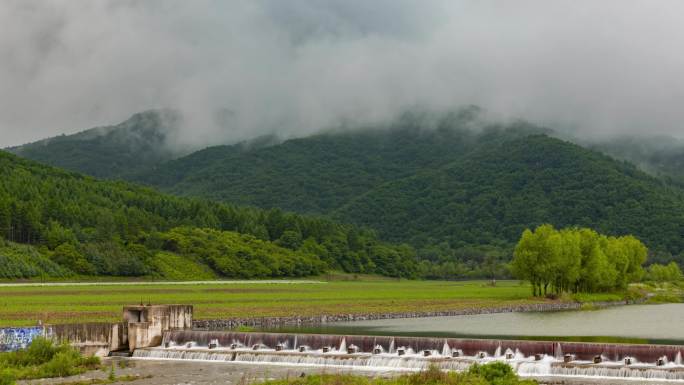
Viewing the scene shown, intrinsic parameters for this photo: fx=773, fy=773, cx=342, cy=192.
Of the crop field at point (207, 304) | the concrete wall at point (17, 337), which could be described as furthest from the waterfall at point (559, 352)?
the crop field at point (207, 304)

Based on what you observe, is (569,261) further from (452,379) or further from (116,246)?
(116,246)

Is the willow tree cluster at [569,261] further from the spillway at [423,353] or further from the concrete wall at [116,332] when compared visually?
the spillway at [423,353]

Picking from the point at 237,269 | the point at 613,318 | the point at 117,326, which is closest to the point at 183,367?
the point at 117,326

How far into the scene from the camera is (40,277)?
131 metres

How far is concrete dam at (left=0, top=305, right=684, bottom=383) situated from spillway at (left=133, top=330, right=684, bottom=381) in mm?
52

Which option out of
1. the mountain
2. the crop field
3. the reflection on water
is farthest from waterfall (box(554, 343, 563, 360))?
the mountain

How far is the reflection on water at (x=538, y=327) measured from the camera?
201ft

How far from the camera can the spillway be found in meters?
42.8

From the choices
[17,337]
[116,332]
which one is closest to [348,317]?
[116,332]

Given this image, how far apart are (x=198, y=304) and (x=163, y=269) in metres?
73.8

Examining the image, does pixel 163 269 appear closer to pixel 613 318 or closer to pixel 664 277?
pixel 613 318

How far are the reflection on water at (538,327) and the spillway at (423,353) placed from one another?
11.8 meters

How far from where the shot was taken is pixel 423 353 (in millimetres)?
47906

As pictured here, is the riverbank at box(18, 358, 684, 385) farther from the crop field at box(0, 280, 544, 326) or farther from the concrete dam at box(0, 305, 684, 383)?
the crop field at box(0, 280, 544, 326)
